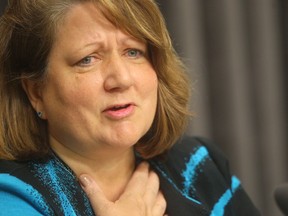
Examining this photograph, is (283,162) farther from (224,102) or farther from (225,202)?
(225,202)

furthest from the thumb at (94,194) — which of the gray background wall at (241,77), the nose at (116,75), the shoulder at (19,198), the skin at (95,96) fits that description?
the gray background wall at (241,77)

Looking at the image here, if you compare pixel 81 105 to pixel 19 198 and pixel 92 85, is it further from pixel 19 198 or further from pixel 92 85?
pixel 19 198

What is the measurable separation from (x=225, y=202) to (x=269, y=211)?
91cm

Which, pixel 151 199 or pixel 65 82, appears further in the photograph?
pixel 151 199

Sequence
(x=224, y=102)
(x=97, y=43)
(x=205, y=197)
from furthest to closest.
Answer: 1. (x=224, y=102)
2. (x=205, y=197)
3. (x=97, y=43)

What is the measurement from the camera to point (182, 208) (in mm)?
1556

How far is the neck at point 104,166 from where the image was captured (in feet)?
4.91

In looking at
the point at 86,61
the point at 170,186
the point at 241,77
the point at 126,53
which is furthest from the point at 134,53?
the point at 241,77

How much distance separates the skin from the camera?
55.3 inches

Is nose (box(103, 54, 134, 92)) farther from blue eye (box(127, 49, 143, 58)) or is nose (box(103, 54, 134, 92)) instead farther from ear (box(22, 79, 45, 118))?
ear (box(22, 79, 45, 118))

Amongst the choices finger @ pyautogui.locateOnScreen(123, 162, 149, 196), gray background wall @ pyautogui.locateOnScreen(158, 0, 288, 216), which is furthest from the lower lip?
gray background wall @ pyautogui.locateOnScreen(158, 0, 288, 216)

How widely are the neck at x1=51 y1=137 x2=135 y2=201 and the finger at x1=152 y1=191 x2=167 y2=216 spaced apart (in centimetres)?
10

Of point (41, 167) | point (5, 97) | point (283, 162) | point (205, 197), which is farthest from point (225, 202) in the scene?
point (283, 162)

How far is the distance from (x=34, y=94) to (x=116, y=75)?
0.24 meters
